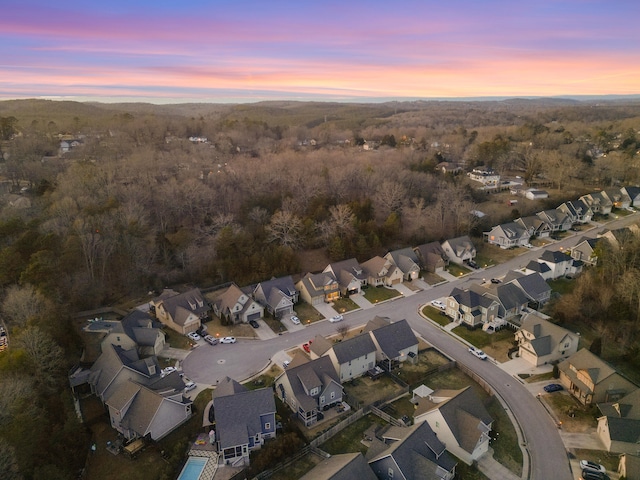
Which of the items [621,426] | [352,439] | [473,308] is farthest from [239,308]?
[621,426]

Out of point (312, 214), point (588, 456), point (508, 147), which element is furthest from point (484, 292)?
point (508, 147)

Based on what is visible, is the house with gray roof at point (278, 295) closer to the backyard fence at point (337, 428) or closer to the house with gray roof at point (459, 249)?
the backyard fence at point (337, 428)

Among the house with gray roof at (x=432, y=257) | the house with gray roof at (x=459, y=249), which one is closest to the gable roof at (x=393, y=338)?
the house with gray roof at (x=432, y=257)

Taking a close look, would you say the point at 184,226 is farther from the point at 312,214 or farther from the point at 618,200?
the point at 618,200

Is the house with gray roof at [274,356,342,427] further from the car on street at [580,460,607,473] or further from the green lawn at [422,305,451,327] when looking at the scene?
the car on street at [580,460,607,473]

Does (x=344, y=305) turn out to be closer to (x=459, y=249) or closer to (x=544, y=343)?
(x=544, y=343)

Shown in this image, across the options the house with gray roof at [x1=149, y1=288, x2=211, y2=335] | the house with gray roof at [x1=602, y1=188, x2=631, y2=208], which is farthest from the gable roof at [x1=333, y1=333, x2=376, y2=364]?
the house with gray roof at [x1=602, y1=188, x2=631, y2=208]
